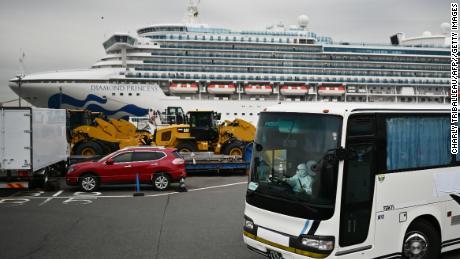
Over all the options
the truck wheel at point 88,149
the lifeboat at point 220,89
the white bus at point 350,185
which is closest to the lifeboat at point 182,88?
the lifeboat at point 220,89

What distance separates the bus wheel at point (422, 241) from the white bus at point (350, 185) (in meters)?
0.01

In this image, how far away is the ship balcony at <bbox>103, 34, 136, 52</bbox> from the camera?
42.2 m

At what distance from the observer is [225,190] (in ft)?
44.1

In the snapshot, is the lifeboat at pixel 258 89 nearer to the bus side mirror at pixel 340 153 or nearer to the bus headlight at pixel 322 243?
the bus side mirror at pixel 340 153

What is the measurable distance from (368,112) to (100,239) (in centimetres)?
529

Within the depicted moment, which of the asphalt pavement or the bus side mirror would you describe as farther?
the asphalt pavement

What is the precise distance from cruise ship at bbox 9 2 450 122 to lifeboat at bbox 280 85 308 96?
0.12m

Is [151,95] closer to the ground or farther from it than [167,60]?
closer to the ground

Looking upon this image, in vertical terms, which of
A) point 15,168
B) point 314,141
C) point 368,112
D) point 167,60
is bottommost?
point 15,168

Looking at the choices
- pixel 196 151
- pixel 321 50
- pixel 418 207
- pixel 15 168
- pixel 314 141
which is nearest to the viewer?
pixel 314 141

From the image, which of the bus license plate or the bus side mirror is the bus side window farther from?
the bus license plate

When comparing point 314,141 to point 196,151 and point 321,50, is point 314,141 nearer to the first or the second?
point 196,151

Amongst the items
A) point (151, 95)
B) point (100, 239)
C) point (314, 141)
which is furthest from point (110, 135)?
point (151, 95)

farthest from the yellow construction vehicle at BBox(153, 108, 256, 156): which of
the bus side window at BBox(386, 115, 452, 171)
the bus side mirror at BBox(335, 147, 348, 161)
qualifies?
the bus side mirror at BBox(335, 147, 348, 161)
